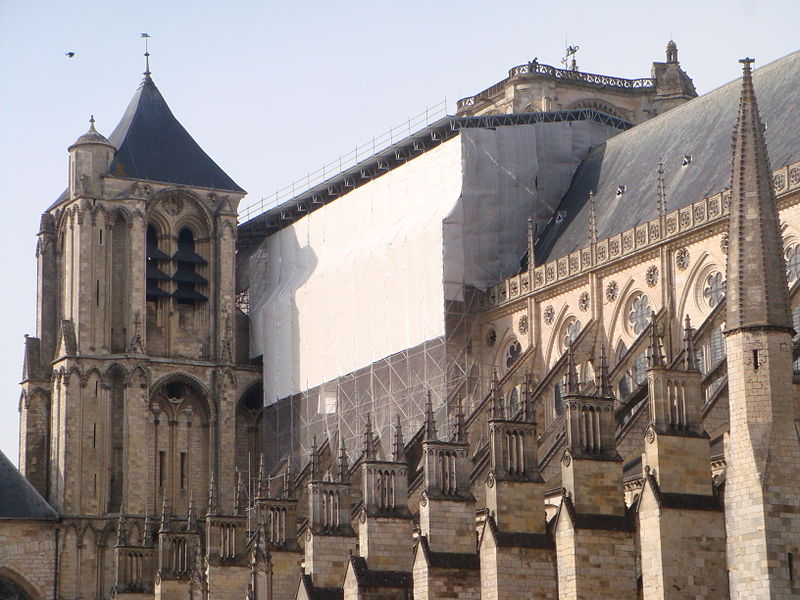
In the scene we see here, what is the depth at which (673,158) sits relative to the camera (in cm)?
5491

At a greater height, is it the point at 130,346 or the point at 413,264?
the point at 413,264

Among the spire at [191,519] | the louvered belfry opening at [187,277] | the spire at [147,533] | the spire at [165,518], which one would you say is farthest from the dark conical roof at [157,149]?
the spire at [191,519]

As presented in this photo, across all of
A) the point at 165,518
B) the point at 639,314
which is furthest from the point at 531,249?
the point at 165,518

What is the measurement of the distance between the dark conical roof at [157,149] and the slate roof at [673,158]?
14.0 meters

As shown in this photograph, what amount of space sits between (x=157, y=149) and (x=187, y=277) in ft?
15.2

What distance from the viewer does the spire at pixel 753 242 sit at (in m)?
33.7

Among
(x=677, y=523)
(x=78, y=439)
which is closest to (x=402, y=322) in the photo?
(x=78, y=439)

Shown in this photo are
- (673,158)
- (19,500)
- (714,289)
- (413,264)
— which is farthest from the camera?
(19,500)

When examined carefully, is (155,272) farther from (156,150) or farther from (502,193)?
(502,193)

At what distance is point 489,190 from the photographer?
2304 inches

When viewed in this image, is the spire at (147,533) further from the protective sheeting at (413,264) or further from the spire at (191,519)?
the protective sheeting at (413,264)

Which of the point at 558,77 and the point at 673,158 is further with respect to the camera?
the point at 558,77

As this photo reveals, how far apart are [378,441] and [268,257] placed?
12461 millimetres

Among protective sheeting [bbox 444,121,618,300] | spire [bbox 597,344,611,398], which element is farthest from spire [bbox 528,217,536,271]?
spire [bbox 597,344,611,398]
